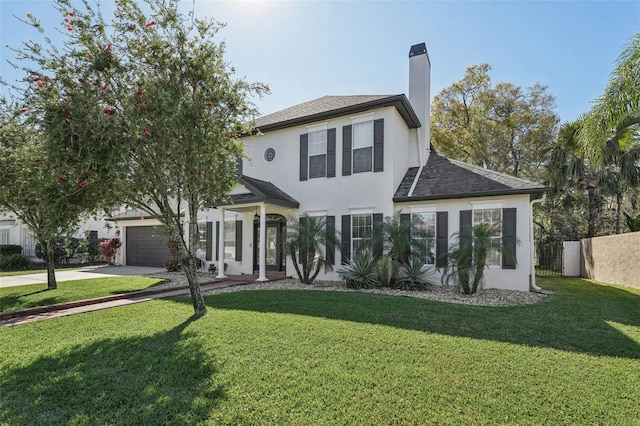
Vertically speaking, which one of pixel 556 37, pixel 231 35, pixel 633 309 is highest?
pixel 556 37

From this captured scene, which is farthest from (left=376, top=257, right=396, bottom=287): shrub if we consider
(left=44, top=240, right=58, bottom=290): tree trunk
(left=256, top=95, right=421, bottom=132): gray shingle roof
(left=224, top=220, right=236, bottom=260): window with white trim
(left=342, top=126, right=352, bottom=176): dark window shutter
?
(left=44, top=240, right=58, bottom=290): tree trunk

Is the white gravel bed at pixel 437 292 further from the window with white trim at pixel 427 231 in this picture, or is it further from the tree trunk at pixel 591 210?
the tree trunk at pixel 591 210

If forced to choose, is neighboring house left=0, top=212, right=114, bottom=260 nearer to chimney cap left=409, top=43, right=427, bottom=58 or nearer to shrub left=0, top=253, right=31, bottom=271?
shrub left=0, top=253, right=31, bottom=271

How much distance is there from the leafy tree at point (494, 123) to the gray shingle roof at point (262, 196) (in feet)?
50.5

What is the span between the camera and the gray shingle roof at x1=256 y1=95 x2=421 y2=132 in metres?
11.8

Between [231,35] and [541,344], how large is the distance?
26.8 feet

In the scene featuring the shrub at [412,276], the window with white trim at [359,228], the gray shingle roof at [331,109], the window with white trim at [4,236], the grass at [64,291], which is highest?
the gray shingle roof at [331,109]

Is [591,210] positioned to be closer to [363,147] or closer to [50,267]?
[363,147]

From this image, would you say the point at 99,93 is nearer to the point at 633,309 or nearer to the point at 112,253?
the point at 633,309

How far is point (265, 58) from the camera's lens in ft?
29.6

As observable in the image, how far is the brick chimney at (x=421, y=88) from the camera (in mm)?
14141

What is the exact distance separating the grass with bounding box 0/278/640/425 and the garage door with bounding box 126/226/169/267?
441 inches

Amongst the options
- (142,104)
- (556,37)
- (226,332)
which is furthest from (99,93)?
(556,37)

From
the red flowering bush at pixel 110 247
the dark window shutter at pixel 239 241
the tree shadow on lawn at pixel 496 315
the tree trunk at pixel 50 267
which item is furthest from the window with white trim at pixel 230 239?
the red flowering bush at pixel 110 247
